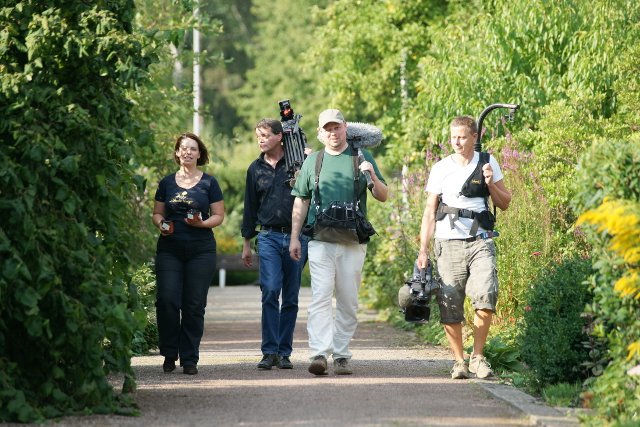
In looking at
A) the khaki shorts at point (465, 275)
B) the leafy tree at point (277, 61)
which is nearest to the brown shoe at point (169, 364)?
the khaki shorts at point (465, 275)

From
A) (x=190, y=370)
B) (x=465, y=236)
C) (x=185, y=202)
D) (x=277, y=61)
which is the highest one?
(x=277, y=61)

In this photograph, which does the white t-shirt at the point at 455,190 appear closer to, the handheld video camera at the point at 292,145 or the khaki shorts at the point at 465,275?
the khaki shorts at the point at 465,275

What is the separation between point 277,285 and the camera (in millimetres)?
10602

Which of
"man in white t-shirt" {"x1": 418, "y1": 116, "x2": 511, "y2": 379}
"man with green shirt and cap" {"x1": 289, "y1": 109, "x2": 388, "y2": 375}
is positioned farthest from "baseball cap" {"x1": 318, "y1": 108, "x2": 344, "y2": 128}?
"man in white t-shirt" {"x1": 418, "y1": 116, "x2": 511, "y2": 379}

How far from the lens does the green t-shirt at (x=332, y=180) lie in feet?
32.4

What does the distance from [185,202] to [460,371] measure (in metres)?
2.61

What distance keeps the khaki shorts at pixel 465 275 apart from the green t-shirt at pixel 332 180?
2.51ft

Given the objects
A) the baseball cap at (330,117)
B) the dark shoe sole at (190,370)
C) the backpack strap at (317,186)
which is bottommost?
the dark shoe sole at (190,370)

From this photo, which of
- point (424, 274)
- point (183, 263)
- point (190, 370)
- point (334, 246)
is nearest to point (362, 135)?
point (334, 246)

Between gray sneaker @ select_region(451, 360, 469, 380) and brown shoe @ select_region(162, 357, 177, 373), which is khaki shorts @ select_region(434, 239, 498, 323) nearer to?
gray sneaker @ select_region(451, 360, 469, 380)

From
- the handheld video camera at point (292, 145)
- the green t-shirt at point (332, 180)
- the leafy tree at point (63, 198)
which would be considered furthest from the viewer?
the handheld video camera at point (292, 145)

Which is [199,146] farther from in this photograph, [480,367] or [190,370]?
[480,367]

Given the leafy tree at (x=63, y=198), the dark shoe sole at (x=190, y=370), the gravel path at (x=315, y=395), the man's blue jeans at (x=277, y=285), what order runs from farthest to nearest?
the man's blue jeans at (x=277, y=285) → the dark shoe sole at (x=190, y=370) → the gravel path at (x=315, y=395) → the leafy tree at (x=63, y=198)

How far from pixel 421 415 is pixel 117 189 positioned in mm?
2411
